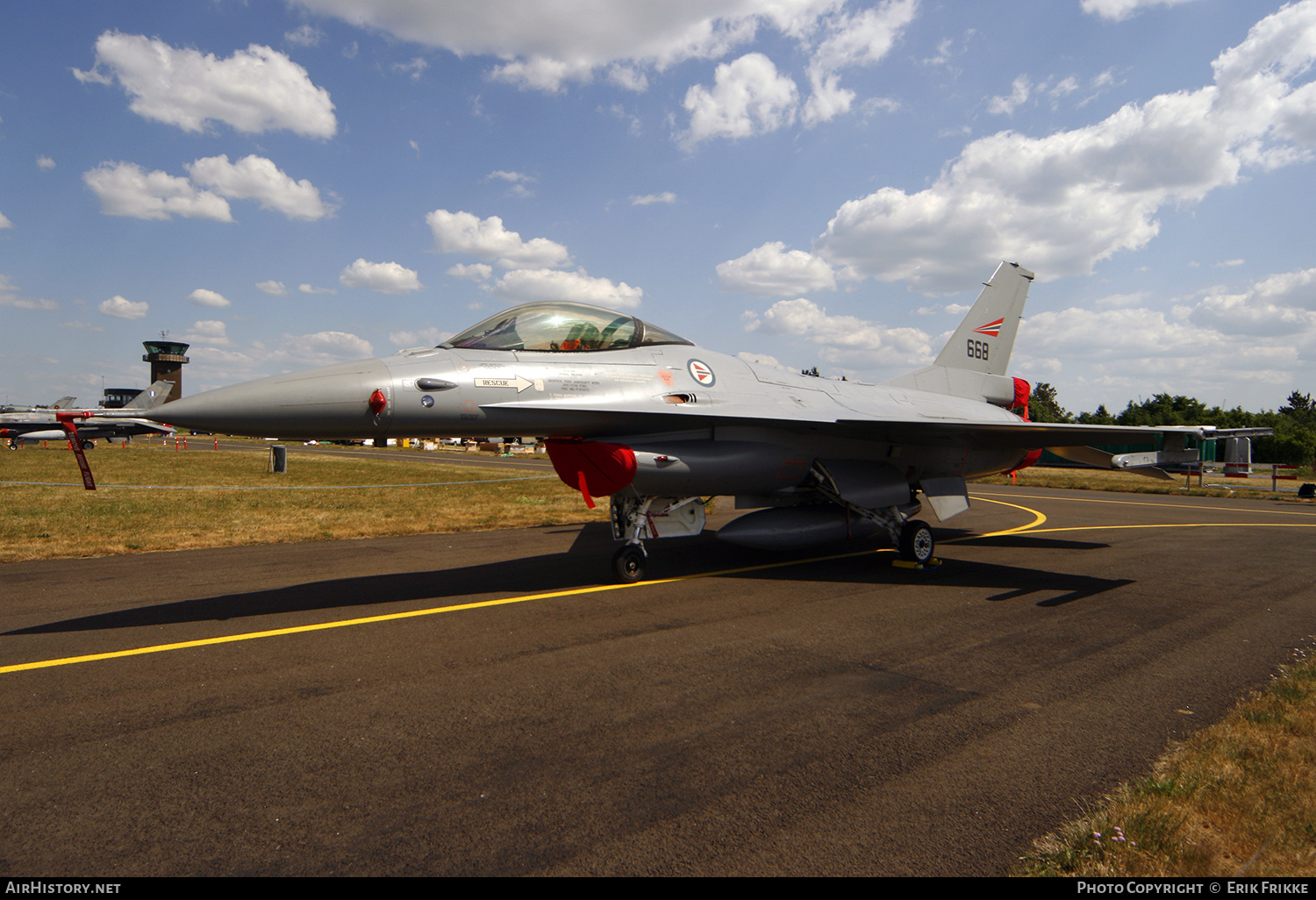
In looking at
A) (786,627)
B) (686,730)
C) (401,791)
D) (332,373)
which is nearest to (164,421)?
(332,373)

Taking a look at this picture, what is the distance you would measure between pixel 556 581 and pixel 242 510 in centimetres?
995

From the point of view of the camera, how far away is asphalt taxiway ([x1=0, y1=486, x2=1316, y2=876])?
106 inches

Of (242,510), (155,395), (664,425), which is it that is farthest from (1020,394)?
(155,395)

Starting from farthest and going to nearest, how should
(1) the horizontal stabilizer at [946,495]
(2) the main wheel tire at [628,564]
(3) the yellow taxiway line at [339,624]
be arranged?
1. (1) the horizontal stabilizer at [946,495]
2. (2) the main wheel tire at [628,564]
3. (3) the yellow taxiway line at [339,624]

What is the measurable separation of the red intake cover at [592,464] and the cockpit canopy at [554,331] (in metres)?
1.10

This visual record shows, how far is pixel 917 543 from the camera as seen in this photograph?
29.6 ft

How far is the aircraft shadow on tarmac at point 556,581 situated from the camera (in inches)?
243

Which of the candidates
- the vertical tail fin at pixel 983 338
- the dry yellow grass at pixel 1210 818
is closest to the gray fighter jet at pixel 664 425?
the vertical tail fin at pixel 983 338

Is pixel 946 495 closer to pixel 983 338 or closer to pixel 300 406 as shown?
pixel 983 338

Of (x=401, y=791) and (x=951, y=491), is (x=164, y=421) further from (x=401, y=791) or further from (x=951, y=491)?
(x=951, y=491)

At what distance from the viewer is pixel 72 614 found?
604 centimetres

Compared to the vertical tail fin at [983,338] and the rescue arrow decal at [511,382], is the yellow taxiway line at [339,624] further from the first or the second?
the vertical tail fin at [983,338]

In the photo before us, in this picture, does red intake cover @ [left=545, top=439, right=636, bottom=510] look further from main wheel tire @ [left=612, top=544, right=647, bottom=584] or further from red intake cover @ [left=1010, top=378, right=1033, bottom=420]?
red intake cover @ [left=1010, top=378, right=1033, bottom=420]

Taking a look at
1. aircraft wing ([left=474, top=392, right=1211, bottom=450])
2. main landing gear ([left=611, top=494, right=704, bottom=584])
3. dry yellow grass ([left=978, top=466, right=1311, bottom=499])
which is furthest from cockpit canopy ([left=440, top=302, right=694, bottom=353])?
dry yellow grass ([left=978, top=466, right=1311, bottom=499])
